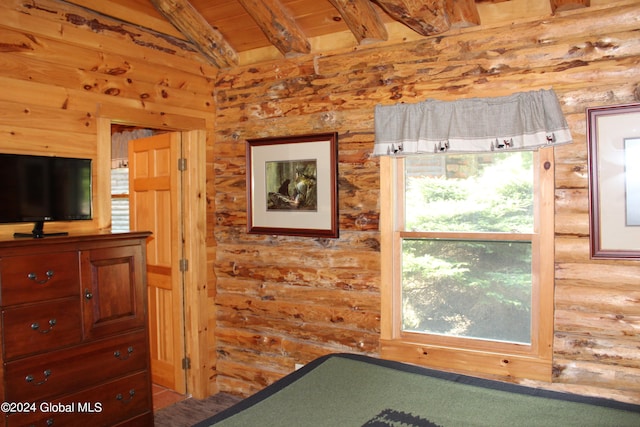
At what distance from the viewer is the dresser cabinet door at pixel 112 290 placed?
106 inches

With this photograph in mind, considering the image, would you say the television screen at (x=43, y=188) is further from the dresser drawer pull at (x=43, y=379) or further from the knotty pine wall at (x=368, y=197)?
the knotty pine wall at (x=368, y=197)

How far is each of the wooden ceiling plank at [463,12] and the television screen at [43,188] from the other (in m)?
2.25

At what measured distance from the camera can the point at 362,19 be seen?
10.2ft

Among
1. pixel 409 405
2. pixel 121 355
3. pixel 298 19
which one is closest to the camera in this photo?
pixel 409 405

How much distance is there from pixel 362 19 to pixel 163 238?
226 cm

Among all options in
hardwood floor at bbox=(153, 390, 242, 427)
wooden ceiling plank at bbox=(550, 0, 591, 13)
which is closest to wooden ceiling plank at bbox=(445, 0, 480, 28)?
wooden ceiling plank at bbox=(550, 0, 591, 13)

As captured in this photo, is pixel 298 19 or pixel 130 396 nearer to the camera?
pixel 130 396

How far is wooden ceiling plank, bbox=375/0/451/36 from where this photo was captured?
8.95 ft

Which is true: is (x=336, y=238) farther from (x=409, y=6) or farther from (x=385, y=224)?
(x=409, y=6)

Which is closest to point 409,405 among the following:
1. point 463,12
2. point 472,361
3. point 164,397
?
point 472,361

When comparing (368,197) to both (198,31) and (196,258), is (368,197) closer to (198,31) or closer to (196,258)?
(196,258)

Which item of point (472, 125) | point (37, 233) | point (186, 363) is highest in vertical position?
point (472, 125)

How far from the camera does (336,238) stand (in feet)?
11.3

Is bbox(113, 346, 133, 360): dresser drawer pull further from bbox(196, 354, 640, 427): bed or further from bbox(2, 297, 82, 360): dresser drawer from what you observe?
bbox(196, 354, 640, 427): bed
